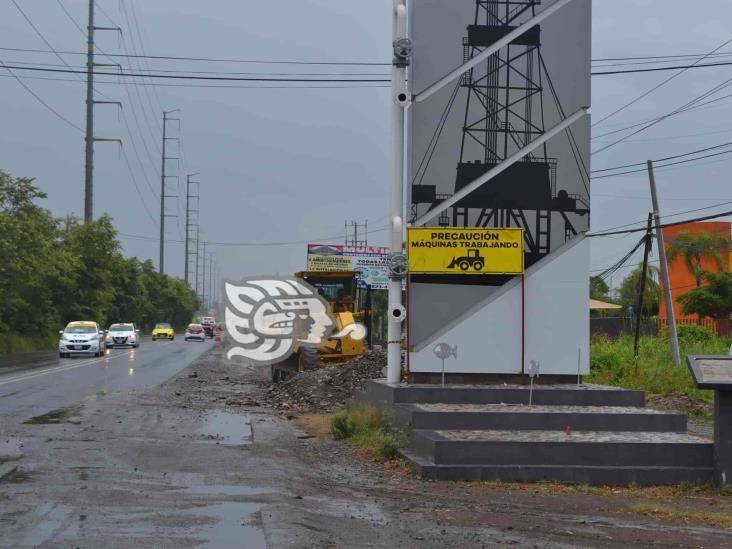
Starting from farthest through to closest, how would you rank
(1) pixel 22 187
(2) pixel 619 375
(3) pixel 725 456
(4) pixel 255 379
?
(1) pixel 22 187
(4) pixel 255 379
(2) pixel 619 375
(3) pixel 725 456

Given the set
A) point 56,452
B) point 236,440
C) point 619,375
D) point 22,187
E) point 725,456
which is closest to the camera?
point 725,456

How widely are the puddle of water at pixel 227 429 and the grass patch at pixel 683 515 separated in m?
6.71

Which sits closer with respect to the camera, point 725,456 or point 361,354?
point 725,456

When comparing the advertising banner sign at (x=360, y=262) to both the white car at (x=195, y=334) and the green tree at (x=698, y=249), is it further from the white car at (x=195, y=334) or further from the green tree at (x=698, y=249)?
the green tree at (x=698, y=249)

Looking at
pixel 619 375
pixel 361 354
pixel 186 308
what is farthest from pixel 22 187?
pixel 186 308

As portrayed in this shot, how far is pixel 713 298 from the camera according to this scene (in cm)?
5522

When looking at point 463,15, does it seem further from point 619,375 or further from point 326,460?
point 619,375

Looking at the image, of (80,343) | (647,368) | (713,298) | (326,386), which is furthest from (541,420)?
(713,298)

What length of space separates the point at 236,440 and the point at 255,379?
58.6ft

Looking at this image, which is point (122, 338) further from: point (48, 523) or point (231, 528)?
point (231, 528)

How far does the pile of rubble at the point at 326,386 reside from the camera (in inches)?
896

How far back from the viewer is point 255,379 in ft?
109

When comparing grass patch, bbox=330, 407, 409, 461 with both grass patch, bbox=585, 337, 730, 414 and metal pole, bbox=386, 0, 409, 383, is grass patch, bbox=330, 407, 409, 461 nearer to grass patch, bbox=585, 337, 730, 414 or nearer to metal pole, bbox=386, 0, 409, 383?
metal pole, bbox=386, 0, 409, 383

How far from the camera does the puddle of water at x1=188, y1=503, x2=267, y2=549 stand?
791 centimetres
